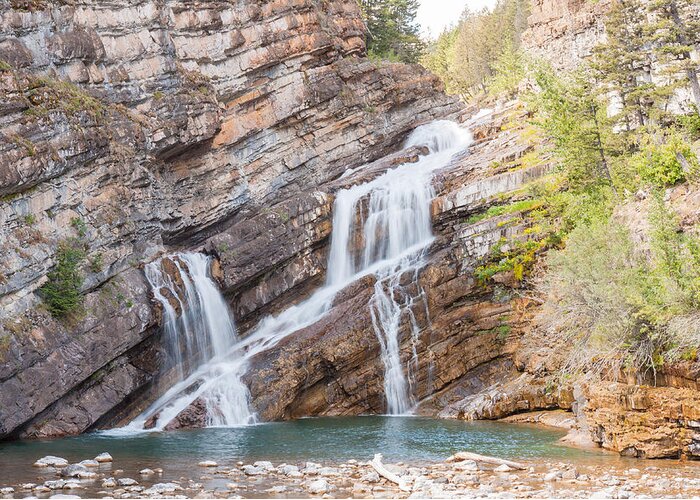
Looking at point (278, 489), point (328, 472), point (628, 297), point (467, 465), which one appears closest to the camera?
point (278, 489)

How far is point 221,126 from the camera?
143 feet

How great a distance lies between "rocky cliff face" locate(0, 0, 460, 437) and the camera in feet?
103

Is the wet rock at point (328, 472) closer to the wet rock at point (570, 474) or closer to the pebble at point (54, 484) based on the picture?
the wet rock at point (570, 474)

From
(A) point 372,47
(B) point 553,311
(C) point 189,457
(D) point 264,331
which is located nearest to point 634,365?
(B) point 553,311

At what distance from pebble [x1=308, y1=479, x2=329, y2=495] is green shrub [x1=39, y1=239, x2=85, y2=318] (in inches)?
754

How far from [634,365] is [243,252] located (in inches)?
863

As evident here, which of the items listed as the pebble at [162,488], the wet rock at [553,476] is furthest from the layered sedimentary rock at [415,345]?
the wet rock at [553,476]

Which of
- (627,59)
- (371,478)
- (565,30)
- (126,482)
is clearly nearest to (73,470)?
(126,482)

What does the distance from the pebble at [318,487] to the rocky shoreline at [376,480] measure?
0.03m

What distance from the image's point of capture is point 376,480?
17.9m

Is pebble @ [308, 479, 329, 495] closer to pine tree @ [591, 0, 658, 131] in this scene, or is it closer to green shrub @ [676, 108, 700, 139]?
green shrub @ [676, 108, 700, 139]

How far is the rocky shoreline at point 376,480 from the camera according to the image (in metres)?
15.9

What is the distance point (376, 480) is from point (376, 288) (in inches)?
775

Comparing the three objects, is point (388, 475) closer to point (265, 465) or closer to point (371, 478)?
point (371, 478)
